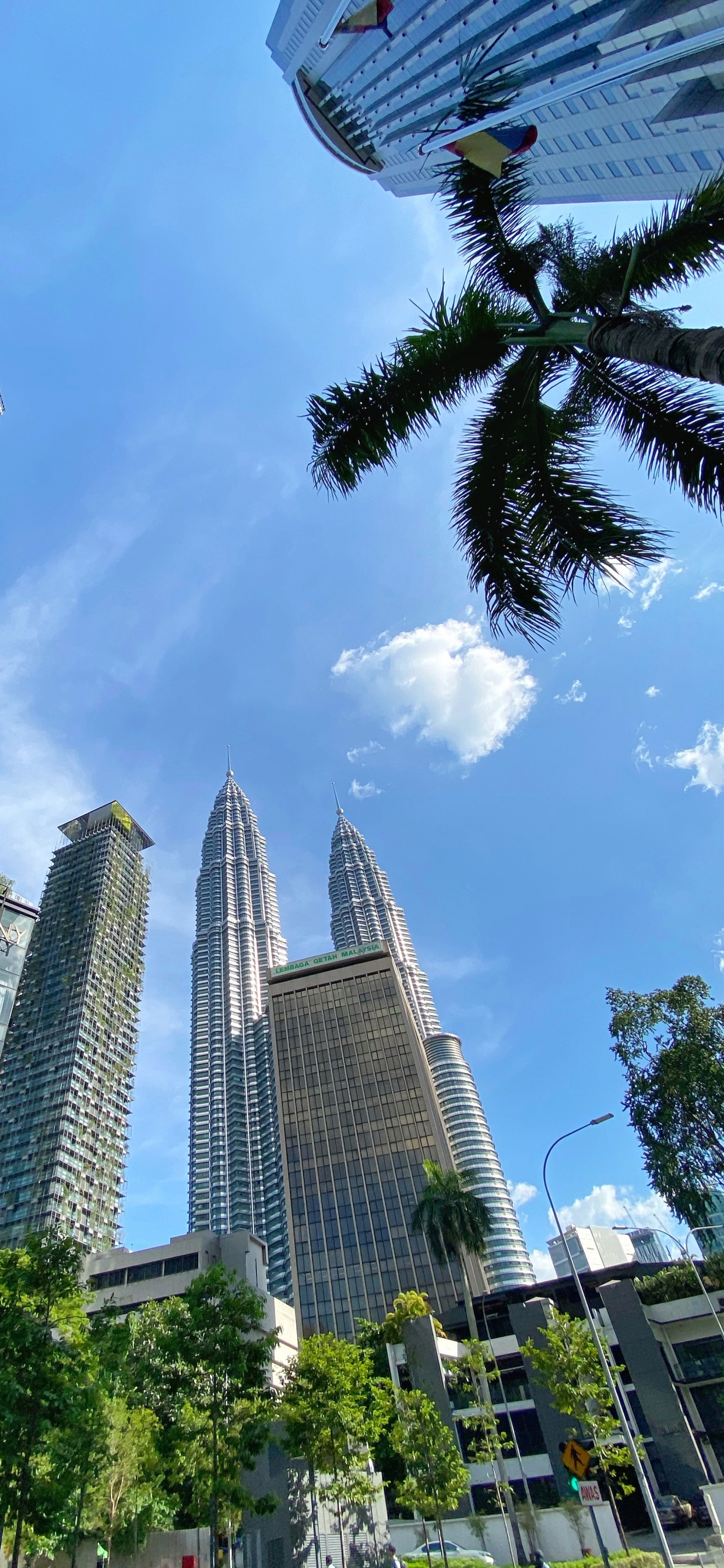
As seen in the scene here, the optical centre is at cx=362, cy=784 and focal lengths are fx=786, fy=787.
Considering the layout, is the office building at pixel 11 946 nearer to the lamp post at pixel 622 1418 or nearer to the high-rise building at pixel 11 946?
the high-rise building at pixel 11 946

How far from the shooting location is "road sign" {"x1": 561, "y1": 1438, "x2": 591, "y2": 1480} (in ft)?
Result: 62.3

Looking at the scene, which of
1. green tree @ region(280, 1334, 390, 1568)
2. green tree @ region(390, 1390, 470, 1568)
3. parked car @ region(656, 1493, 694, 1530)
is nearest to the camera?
green tree @ region(280, 1334, 390, 1568)

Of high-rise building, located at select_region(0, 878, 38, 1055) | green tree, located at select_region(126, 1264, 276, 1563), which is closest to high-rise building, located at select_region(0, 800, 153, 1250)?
high-rise building, located at select_region(0, 878, 38, 1055)

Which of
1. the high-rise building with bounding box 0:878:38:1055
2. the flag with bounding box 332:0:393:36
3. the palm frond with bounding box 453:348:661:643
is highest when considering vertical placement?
the high-rise building with bounding box 0:878:38:1055

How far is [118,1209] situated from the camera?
354 ft

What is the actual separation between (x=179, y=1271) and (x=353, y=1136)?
4038 centimetres

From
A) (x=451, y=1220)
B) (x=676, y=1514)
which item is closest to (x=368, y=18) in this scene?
(x=676, y=1514)

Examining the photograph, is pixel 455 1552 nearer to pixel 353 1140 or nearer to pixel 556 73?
pixel 556 73

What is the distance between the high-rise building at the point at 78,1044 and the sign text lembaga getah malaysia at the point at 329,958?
24614 mm

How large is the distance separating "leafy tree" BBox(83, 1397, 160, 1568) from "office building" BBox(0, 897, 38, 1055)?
104 feet

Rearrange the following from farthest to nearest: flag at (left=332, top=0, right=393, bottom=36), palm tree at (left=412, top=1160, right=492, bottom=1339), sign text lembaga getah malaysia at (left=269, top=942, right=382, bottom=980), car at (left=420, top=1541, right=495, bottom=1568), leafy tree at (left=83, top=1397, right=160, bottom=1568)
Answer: sign text lembaga getah malaysia at (left=269, top=942, right=382, bottom=980)
palm tree at (left=412, top=1160, right=492, bottom=1339)
car at (left=420, top=1541, right=495, bottom=1568)
leafy tree at (left=83, top=1397, right=160, bottom=1568)
flag at (left=332, top=0, right=393, bottom=36)

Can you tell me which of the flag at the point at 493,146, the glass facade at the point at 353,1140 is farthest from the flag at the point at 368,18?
the glass facade at the point at 353,1140

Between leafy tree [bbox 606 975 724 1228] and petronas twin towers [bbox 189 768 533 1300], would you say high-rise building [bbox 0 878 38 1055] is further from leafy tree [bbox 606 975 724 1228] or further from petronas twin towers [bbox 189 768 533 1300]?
petronas twin towers [bbox 189 768 533 1300]

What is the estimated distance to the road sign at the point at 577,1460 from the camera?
62.3 feet
